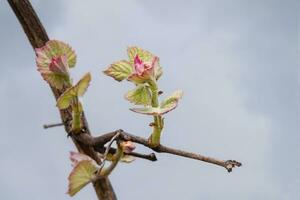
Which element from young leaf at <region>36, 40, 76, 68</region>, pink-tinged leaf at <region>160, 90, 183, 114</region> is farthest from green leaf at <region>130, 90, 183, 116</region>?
young leaf at <region>36, 40, 76, 68</region>

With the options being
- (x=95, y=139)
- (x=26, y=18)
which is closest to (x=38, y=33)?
(x=26, y=18)

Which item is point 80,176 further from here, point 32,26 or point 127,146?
point 32,26

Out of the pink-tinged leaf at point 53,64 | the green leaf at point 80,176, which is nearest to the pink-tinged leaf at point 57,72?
the pink-tinged leaf at point 53,64

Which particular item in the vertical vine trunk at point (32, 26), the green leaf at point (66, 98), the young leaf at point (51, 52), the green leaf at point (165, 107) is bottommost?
the green leaf at point (165, 107)

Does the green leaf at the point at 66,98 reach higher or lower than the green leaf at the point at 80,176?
higher

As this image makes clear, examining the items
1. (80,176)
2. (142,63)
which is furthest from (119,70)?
(80,176)

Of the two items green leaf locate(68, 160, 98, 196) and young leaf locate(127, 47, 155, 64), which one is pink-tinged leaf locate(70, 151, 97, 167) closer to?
green leaf locate(68, 160, 98, 196)

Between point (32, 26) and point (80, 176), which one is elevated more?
point (32, 26)

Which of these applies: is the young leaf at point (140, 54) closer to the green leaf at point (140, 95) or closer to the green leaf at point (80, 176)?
the green leaf at point (140, 95)
